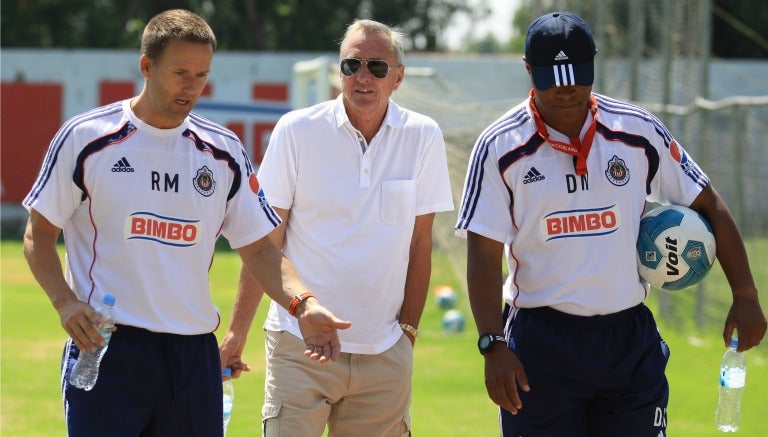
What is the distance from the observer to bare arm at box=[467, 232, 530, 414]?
511 centimetres

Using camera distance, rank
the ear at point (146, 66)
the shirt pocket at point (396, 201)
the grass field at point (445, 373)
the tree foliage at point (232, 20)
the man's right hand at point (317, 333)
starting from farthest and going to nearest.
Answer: the tree foliage at point (232, 20), the grass field at point (445, 373), the shirt pocket at point (396, 201), the man's right hand at point (317, 333), the ear at point (146, 66)

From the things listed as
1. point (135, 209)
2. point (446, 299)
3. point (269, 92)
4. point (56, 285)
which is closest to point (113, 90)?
point (269, 92)

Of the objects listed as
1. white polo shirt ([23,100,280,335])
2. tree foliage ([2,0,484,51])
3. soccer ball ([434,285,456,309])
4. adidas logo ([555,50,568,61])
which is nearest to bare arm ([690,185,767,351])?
adidas logo ([555,50,568,61])

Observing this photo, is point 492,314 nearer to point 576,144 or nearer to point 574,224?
point 574,224

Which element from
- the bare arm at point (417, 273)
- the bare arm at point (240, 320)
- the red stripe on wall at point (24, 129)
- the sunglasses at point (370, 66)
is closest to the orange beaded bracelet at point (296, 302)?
the bare arm at point (240, 320)

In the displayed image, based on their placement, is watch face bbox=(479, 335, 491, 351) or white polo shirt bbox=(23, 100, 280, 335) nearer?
white polo shirt bbox=(23, 100, 280, 335)

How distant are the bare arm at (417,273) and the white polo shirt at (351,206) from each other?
0.14 ft

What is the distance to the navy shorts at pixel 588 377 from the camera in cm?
521

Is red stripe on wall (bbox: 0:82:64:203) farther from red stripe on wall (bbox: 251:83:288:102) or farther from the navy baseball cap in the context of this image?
the navy baseball cap

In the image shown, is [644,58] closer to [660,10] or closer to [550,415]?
[660,10]

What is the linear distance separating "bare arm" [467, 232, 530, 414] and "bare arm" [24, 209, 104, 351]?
4.90ft

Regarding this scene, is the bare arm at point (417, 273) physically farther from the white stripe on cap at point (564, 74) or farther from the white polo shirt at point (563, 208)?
the white stripe on cap at point (564, 74)

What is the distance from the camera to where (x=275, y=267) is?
5340 millimetres

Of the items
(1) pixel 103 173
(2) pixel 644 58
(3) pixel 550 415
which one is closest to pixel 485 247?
(3) pixel 550 415
